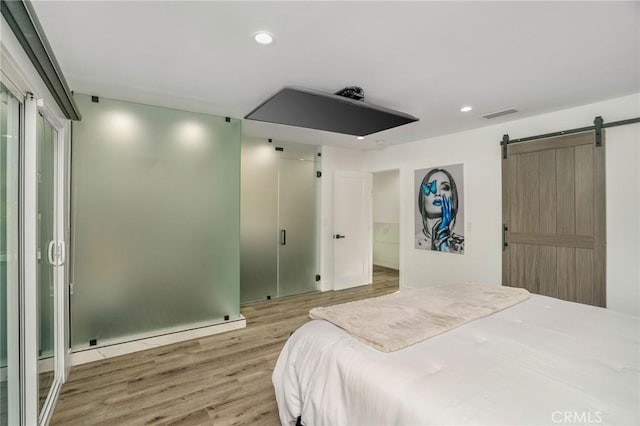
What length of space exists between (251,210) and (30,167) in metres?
2.87

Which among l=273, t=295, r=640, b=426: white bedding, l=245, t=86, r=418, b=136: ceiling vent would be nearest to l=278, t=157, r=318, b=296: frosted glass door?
l=245, t=86, r=418, b=136: ceiling vent

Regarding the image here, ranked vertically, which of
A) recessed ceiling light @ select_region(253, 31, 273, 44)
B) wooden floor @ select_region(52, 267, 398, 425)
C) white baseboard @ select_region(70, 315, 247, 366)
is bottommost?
wooden floor @ select_region(52, 267, 398, 425)

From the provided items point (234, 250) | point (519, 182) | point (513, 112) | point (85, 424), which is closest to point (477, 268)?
point (519, 182)

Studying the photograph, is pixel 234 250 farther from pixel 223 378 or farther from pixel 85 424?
pixel 85 424

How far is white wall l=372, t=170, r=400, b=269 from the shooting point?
705cm

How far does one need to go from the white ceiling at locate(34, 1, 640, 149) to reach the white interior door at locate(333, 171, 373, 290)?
2.42 metres

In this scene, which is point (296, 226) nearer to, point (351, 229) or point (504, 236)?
point (351, 229)

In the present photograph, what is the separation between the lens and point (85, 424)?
195 centimetres

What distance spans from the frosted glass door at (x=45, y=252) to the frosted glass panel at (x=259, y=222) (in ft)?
7.56

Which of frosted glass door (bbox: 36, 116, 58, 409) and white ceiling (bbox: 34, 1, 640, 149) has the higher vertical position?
white ceiling (bbox: 34, 1, 640, 149)

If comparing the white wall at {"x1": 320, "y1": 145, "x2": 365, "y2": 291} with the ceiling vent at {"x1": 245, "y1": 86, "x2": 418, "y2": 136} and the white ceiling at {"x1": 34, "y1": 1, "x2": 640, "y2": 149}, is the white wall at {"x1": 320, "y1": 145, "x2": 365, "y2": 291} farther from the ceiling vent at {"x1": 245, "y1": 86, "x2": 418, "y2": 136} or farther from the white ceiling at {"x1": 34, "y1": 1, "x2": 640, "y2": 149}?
the white ceiling at {"x1": 34, "y1": 1, "x2": 640, "y2": 149}

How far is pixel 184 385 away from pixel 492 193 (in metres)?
3.99

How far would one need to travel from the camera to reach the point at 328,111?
2832 millimetres

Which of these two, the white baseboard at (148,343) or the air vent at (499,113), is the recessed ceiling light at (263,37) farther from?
the white baseboard at (148,343)
